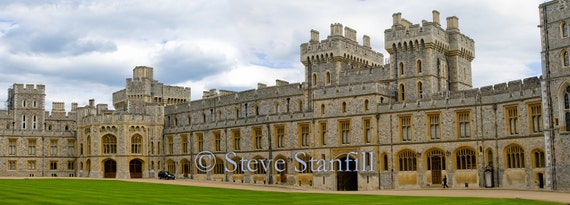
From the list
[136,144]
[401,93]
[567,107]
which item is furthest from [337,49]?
[136,144]

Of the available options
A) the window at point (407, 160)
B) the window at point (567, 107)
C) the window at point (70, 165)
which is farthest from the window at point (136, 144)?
the window at point (567, 107)

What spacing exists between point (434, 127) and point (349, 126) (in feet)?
22.4

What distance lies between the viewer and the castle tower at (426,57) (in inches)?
1962

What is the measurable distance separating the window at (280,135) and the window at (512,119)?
2043 centimetres

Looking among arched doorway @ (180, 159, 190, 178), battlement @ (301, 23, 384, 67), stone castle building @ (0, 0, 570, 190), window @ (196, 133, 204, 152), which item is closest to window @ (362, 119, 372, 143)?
stone castle building @ (0, 0, 570, 190)

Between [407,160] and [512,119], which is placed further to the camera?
[407,160]

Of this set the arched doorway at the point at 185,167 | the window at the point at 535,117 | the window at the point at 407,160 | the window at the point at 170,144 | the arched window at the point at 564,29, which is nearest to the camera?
the arched window at the point at 564,29

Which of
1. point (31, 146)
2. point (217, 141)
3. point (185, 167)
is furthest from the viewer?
point (31, 146)

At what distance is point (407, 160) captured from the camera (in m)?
47.5

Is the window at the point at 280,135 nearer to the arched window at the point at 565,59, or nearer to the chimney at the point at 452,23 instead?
the chimney at the point at 452,23

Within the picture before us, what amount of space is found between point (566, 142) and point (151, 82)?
5084cm

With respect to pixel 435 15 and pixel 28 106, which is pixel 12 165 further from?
pixel 435 15

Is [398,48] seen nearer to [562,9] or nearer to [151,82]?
[562,9]

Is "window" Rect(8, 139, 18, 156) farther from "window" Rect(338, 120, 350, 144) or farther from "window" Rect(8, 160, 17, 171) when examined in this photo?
"window" Rect(338, 120, 350, 144)
